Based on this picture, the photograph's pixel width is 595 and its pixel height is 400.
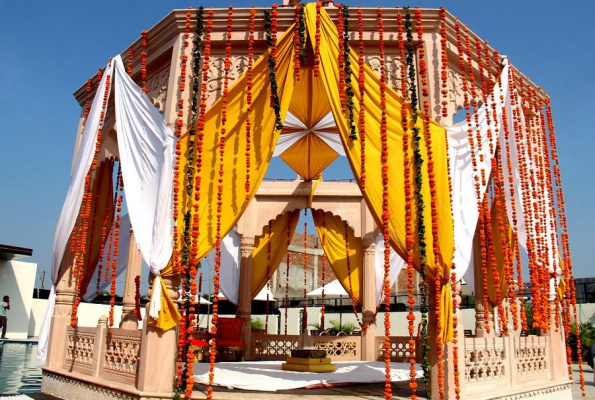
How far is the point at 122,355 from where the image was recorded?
4754mm

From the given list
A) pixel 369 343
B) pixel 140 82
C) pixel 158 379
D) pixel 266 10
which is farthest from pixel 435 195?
pixel 369 343

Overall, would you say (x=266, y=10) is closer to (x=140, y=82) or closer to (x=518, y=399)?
(x=140, y=82)

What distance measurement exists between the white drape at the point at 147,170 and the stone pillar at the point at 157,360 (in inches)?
15.9

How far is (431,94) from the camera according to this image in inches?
194

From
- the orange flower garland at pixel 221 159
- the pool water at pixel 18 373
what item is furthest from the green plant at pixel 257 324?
the orange flower garland at pixel 221 159

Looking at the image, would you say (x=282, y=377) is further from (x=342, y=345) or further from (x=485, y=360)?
(x=342, y=345)

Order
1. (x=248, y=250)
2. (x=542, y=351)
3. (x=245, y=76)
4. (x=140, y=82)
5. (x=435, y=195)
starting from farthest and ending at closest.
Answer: (x=248, y=250) → (x=140, y=82) → (x=542, y=351) → (x=245, y=76) → (x=435, y=195)

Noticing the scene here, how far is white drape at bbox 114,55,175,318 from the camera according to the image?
4.57m

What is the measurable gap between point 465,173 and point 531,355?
87.1 inches

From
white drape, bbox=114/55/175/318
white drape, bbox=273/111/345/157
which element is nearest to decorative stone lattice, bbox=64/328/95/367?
white drape, bbox=114/55/175/318

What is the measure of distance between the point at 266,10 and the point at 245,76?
30.1 inches

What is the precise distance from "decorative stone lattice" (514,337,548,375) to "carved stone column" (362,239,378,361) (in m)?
3.36

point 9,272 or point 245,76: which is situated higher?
point 245,76

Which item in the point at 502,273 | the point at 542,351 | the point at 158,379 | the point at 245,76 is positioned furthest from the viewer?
the point at 502,273
